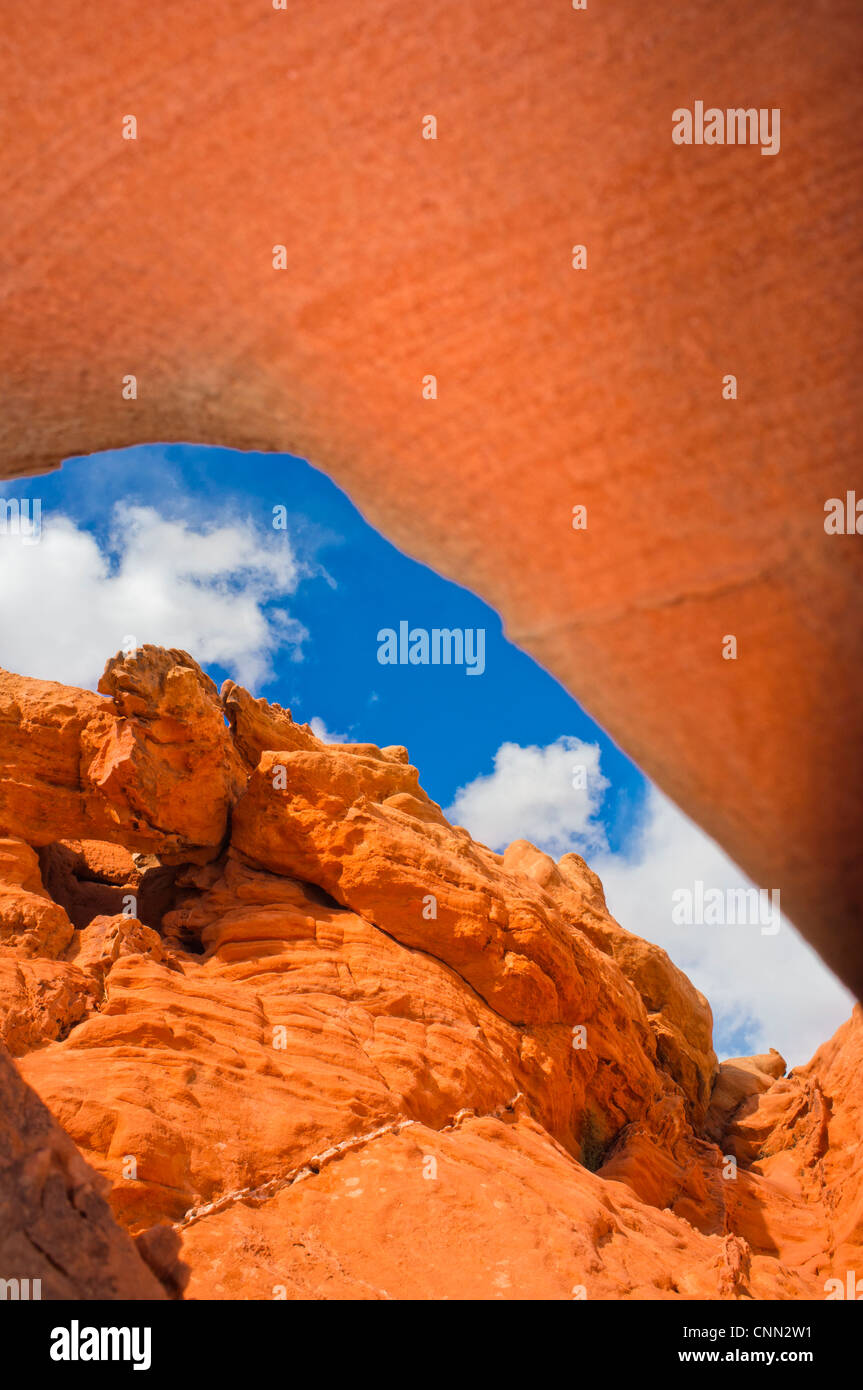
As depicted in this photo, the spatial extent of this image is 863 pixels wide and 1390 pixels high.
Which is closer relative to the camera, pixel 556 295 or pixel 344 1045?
pixel 556 295

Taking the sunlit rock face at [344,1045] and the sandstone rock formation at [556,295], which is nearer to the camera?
the sandstone rock formation at [556,295]

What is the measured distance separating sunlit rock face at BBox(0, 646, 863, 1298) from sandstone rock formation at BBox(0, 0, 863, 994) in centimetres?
375

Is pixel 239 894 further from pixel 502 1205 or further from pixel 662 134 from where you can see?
pixel 662 134

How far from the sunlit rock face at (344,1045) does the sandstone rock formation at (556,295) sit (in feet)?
12.3

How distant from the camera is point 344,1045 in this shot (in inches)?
416

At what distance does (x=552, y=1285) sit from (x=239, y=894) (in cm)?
757

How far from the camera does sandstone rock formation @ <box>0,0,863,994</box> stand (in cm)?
197

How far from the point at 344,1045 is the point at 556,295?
10054 mm

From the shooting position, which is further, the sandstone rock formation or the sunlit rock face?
the sunlit rock face

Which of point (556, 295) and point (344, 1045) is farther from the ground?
point (556, 295)

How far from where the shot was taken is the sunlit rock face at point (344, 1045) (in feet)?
25.5

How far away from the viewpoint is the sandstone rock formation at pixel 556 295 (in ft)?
6.46
